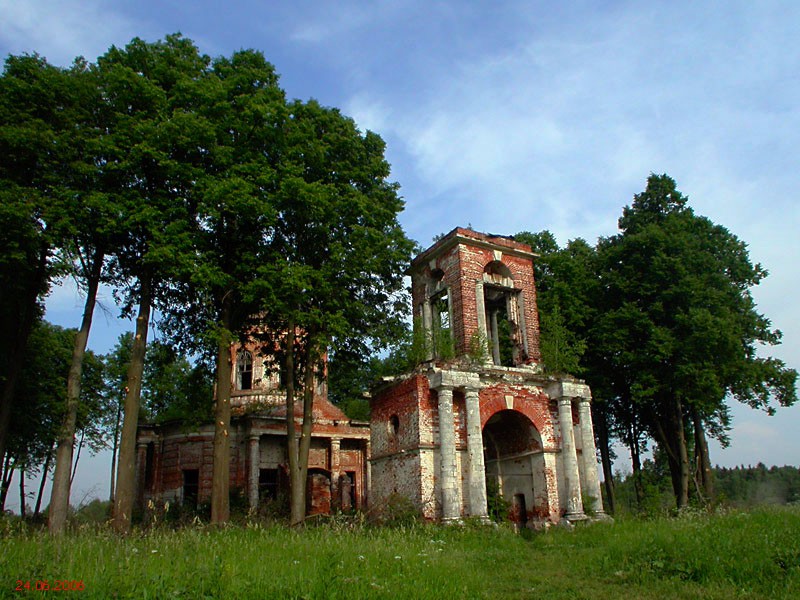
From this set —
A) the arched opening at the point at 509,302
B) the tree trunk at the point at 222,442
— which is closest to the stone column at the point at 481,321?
the arched opening at the point at 509,302

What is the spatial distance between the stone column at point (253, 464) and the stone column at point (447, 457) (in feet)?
30.6

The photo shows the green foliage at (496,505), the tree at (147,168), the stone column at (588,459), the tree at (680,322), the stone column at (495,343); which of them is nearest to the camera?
the tree at (147,168)

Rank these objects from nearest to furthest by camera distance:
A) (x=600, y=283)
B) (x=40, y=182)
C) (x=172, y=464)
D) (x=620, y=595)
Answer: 1. (x=620, y=595)
2. (x=40, y=182)
3. (x=172, y=464)
4. (x=600, y=283)

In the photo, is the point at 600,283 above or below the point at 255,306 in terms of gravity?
above

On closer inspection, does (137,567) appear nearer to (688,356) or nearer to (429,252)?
(429,252)

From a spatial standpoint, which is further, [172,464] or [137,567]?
[172,464]

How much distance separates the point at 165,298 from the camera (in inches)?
695

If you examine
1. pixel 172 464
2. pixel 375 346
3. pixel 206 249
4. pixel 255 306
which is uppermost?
pixel 206 249

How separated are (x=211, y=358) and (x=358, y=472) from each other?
9193mm

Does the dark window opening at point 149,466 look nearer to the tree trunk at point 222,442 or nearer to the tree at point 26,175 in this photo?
the tree at point 26,175

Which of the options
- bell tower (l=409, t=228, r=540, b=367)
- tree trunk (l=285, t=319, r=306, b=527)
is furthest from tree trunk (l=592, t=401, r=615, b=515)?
Answer: tree trunk (l=285, t=319, r=306, b=527)

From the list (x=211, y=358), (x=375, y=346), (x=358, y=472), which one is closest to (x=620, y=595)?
(x=375, y=346)

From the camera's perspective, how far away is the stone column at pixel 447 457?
15086mm
